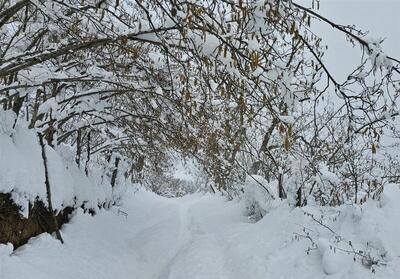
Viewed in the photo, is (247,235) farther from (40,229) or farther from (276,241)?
(40,229)

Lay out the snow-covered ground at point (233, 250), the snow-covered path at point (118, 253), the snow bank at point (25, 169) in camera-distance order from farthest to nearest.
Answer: the snow-covered path at point (118, 253) < the snow bank at point (25, 169) < the snow-covered ground at point (233, 250)

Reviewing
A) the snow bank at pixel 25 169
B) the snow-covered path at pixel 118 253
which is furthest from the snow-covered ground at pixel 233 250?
the snow bank at pixel 25 169

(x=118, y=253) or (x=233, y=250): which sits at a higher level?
(x=233, y=250)

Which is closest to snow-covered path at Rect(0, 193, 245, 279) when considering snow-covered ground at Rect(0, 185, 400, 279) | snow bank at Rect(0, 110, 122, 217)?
snow-covered ground at Rect(0, 185, 400, 279)

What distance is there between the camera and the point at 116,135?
13656 mm

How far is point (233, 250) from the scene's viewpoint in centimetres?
995

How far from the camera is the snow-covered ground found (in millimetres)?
6598

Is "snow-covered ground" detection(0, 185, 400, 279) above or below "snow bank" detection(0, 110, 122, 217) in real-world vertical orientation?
below

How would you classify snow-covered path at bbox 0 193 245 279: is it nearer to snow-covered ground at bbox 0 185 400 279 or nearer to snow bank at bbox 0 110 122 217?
snow-covered ground at bbox 0 185 400 279

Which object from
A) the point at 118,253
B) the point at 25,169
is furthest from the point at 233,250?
the point at 25,169

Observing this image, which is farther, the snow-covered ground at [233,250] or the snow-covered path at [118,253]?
the snow-covered path at [118,253]

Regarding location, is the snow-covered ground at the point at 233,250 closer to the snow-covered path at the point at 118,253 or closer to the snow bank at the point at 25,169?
the snow-covered path at the point at 118,253

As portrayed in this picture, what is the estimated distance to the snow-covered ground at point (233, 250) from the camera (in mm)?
6598

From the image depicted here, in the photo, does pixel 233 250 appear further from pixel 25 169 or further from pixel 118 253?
pixel 25 169
